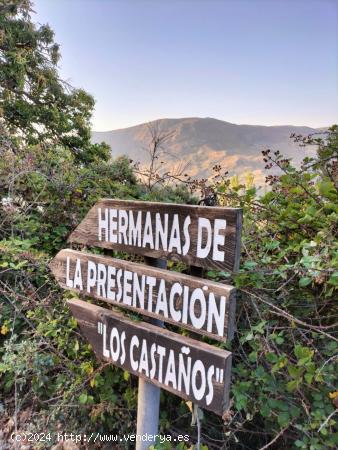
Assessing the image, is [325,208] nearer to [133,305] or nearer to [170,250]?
[170,250]

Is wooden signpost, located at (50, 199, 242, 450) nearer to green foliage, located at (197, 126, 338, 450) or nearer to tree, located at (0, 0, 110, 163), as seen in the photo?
green foliage, located at (197, 126, 338, 450)

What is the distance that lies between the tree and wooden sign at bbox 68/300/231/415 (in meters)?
10.1

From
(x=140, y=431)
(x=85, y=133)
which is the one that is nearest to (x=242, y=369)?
(x=140, y=431)

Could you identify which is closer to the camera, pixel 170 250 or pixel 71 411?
pixel 170 250

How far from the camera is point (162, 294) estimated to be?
1461 mm

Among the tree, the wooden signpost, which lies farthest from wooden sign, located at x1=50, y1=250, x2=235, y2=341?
the tree

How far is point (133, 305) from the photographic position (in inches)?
62.1

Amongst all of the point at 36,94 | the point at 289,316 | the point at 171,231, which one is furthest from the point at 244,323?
the point at 36,94

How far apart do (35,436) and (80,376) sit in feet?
1.47

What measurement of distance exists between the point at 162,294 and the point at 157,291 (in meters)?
0.03

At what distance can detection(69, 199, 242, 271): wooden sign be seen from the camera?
49.4 inches

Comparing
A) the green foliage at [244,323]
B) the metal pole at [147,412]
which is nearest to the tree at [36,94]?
the green foliage at [244,323]

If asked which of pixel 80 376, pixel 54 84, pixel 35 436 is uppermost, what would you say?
pixel 54 84

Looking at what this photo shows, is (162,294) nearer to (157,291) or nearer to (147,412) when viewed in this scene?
(157,291)
